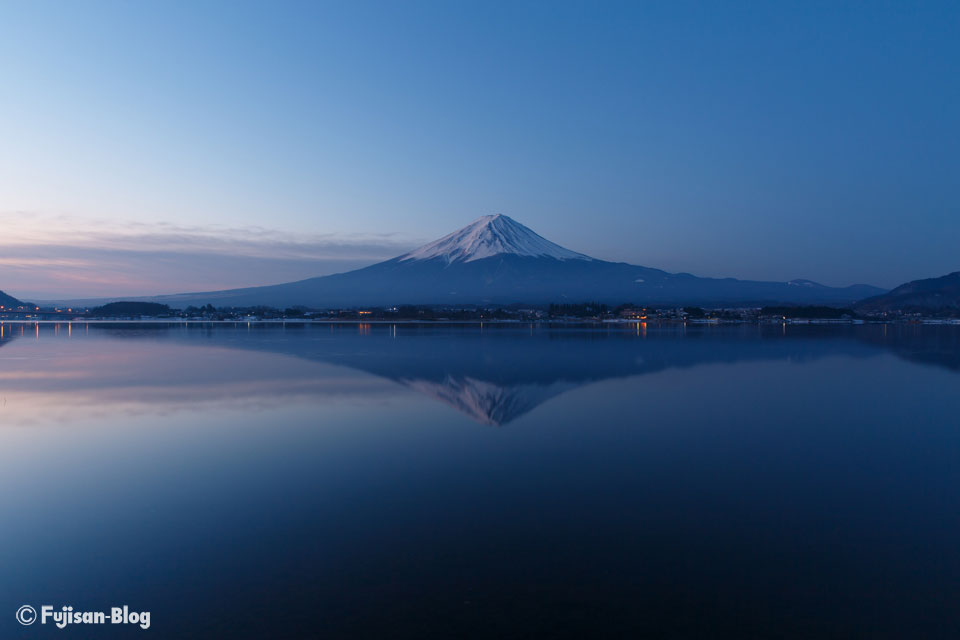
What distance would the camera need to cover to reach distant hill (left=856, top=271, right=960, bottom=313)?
8319 centimetres

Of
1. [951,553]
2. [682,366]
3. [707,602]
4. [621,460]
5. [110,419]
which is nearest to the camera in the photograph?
[707,602]

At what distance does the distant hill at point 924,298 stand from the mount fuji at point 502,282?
1390cm

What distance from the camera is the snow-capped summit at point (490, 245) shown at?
119m

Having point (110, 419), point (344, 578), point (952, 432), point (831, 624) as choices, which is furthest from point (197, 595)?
point (952, 432)

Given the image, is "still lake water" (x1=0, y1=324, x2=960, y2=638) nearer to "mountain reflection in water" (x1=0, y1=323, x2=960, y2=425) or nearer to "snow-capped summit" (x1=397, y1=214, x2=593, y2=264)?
"mountain reflection in water" (x1=0, y1=323, x2=960, y2=425)

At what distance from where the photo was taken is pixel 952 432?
24.6 ft

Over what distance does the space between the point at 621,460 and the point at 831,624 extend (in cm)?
303

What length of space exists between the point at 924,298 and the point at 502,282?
6512 cm

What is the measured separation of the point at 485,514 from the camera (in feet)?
14.6

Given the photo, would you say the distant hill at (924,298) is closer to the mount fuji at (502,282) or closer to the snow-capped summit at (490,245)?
the mount fuji at (502,282)

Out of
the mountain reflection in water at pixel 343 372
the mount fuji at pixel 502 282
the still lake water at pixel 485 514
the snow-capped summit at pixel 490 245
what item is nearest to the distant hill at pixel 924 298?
the mount fuji at pixel 502 282

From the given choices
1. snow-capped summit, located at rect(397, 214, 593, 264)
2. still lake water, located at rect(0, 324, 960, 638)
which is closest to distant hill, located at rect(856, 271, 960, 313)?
snow-capped summit, located at rect(397, 214, 593, 264)

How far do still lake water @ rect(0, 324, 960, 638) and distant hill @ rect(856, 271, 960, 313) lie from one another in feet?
285

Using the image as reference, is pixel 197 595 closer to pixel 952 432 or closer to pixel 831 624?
pixel 831 624
